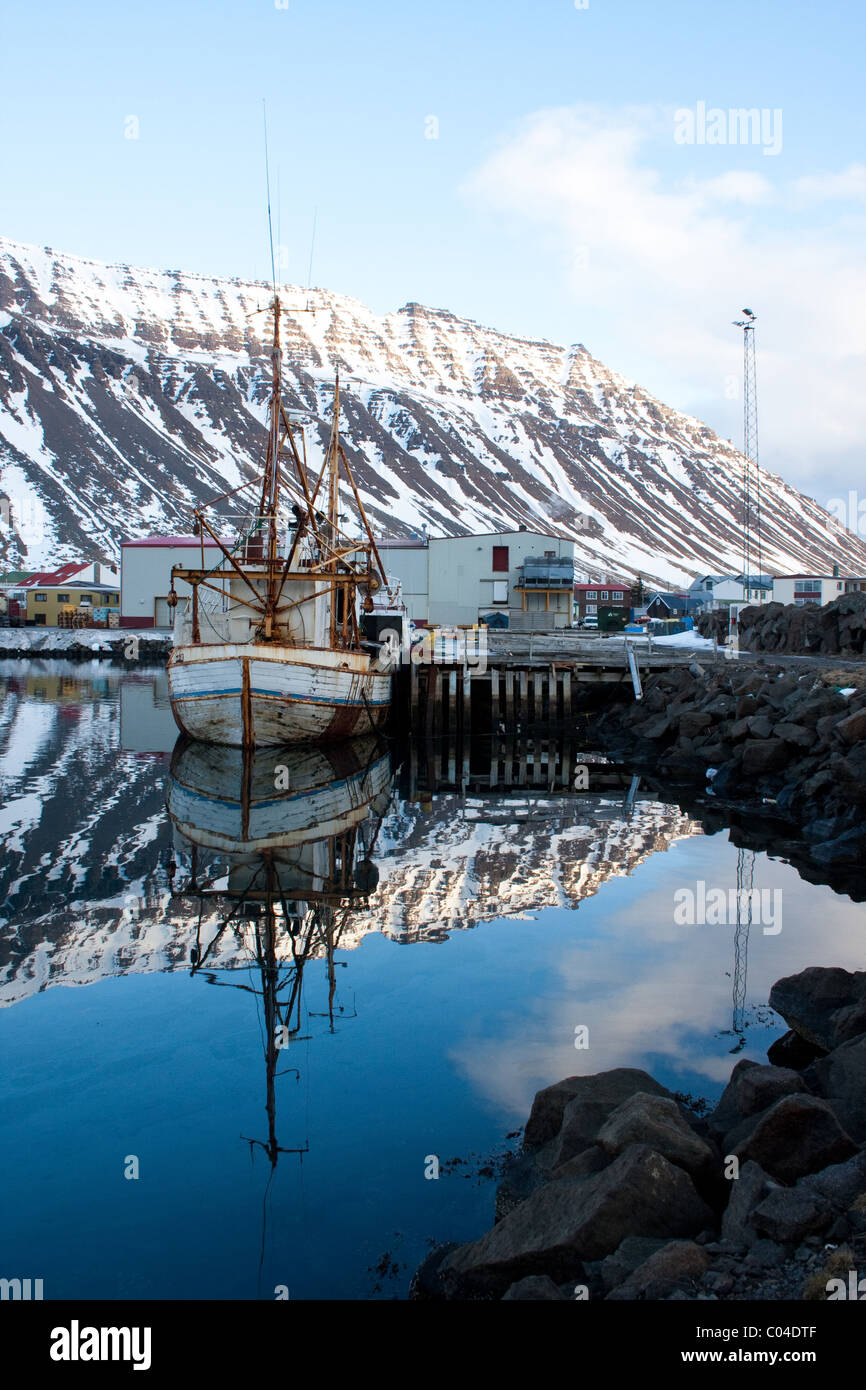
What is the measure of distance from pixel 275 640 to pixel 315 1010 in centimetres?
1768

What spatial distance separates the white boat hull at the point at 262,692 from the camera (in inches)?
1001

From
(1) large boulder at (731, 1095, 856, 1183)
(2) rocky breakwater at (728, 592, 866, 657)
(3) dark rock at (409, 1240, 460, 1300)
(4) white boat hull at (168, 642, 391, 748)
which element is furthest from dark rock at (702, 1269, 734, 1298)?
(2) rocky breakwater at (728, 592, 866, 657)

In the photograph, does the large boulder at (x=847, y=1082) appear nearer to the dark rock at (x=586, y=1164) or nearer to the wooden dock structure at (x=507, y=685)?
the dark rock at (x=586, y=1164)

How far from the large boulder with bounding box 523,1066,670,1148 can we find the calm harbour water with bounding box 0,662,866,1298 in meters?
0.34

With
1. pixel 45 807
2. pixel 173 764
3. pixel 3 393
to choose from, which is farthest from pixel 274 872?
pixel 3 393

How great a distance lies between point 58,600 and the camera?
92188 millimetres

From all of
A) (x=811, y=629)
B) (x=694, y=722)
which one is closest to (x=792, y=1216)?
(x=694, y=722)

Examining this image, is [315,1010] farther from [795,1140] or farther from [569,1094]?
[795,1140]

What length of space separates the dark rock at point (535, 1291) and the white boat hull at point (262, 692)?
20644 mm

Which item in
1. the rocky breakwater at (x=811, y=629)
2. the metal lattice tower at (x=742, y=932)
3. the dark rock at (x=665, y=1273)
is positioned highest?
the rocky breakwater at (x=811, y=629)

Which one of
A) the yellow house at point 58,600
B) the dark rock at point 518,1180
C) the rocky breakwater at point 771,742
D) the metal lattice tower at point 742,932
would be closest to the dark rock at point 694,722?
the rocky breakwater at point 771,742

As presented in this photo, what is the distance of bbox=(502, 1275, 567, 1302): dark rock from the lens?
5207 millimetres

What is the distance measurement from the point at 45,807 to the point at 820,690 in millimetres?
17047
